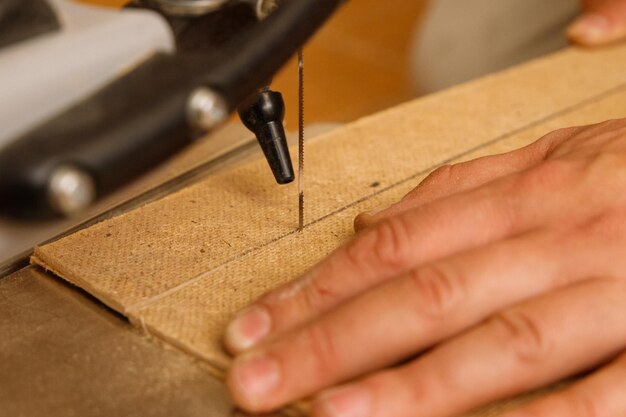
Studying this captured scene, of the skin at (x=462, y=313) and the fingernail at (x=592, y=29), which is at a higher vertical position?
the skin at (x=462, y=313)

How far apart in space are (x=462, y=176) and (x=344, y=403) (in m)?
0.27

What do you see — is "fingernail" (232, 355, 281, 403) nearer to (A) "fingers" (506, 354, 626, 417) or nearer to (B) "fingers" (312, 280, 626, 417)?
(B) "fingers" (312, 280, 626, 417)

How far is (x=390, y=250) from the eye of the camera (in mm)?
578

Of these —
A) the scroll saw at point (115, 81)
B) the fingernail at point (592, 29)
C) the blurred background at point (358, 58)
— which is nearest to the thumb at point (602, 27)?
the fingernail at point (592, 29)

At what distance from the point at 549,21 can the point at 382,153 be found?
831 mm

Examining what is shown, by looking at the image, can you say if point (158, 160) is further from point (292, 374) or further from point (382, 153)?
point (382, 153)

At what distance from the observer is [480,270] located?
555 mm

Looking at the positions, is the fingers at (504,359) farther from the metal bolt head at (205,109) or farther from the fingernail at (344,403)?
the metal bolt head at (205,109)

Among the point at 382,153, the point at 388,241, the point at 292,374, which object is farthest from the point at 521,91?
the point at 292,374

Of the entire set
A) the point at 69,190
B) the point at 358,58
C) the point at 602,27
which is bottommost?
the point at 358,58

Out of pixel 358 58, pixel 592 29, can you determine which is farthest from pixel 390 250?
pixel 358 58

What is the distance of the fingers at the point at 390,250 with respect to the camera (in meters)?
0.57

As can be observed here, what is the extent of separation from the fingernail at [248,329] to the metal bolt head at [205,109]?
0.15m

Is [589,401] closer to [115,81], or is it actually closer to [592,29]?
[115,81]
